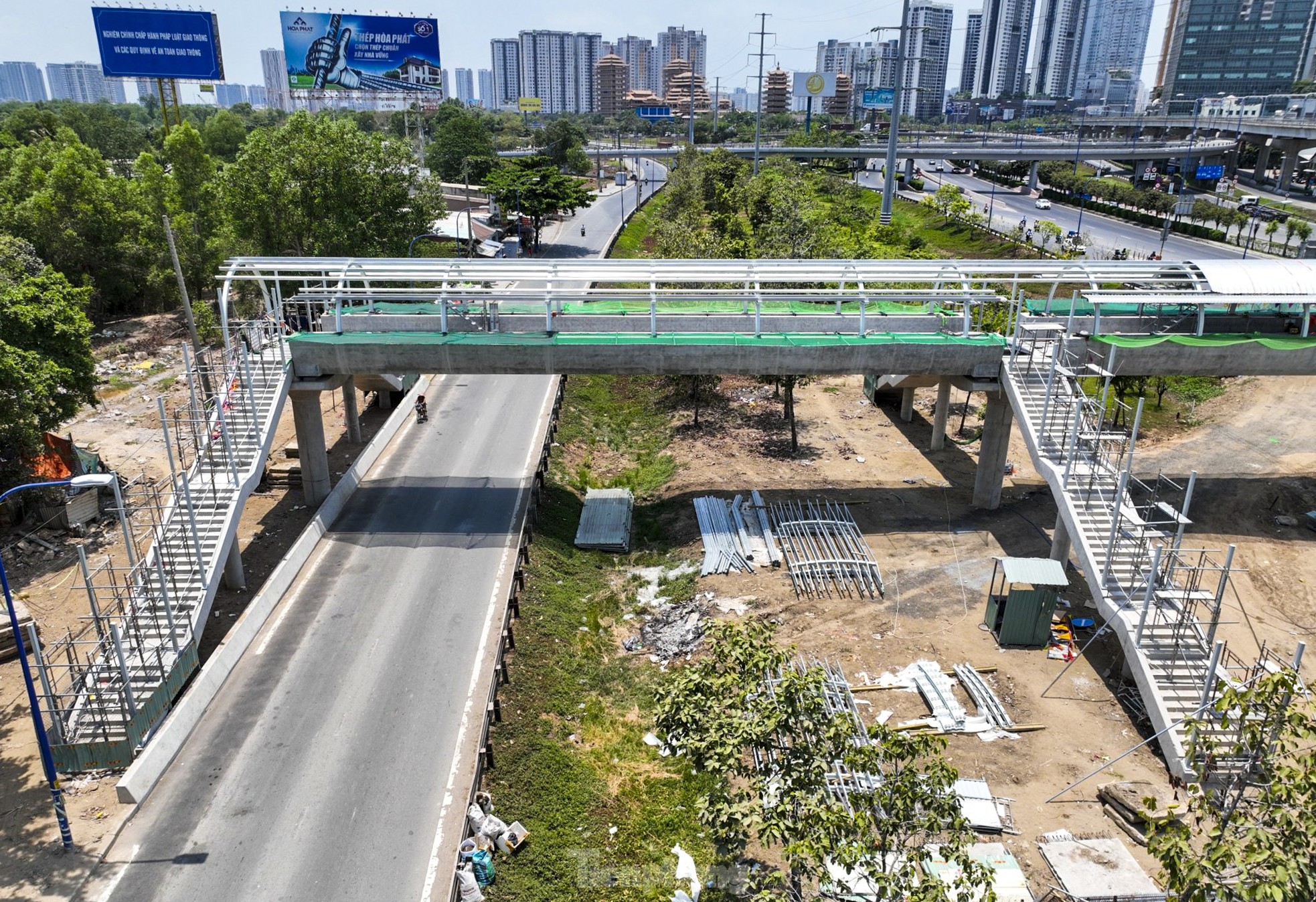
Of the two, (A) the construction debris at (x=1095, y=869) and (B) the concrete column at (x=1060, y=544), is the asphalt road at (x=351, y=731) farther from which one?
(B) the concrete column at (x=1060, y=544)

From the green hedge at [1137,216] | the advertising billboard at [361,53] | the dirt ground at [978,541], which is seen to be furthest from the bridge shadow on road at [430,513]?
the green hedge at [1137,216]

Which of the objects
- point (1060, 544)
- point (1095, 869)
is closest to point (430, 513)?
point (1060, 544)

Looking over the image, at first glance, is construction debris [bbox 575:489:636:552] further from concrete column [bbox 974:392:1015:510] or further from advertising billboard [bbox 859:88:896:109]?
advertising billboard [bbox 859:88:896:109]

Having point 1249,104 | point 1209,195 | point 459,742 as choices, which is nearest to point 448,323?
point 459,742

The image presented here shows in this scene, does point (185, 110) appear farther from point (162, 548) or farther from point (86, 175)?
point (162, 548)

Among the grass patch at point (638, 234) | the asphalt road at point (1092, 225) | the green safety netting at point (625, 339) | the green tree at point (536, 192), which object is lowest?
the grass patch at point (638, 234)

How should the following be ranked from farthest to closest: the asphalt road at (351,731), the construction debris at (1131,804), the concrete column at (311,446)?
1. the concrete column at (311,446)
2. the construction debris at (1131,804)
3. the asphalt road at (351,731)
